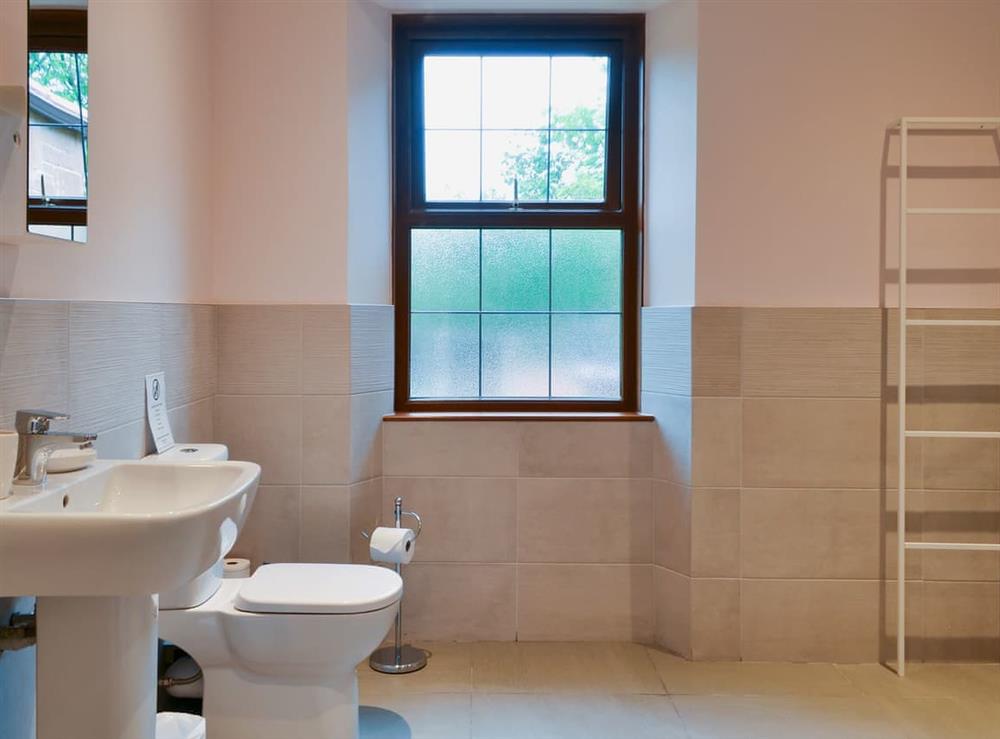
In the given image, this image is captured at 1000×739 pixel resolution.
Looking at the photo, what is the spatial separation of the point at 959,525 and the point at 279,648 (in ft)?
7.76

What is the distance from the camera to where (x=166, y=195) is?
9.32ft

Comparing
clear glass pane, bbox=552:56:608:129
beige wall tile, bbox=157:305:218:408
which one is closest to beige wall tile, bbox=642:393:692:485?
clear glass pane, bbox=552:56:608:129

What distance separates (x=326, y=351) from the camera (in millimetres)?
3293

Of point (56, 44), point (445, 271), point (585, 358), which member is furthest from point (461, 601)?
point (56, 44)

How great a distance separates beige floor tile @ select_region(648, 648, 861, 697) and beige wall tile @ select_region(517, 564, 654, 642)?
7.7 inches

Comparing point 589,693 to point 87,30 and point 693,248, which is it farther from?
point 87,30

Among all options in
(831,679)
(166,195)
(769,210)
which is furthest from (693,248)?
(166,195)

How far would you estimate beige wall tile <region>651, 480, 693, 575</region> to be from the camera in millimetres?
3344

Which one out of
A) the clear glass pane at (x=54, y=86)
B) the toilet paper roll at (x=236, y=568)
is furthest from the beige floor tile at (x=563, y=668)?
the clear glass pane at (x=54, y=86)

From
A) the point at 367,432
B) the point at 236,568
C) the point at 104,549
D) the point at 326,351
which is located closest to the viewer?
the point at 104,549

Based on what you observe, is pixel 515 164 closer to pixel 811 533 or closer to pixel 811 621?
pixel 811 533

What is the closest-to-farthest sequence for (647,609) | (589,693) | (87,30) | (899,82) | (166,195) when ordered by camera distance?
(87,30) → (166,195) → (589,693) → (899,82) → (647,609)

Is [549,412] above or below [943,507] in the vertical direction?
above

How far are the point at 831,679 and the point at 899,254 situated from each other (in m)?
1.47
